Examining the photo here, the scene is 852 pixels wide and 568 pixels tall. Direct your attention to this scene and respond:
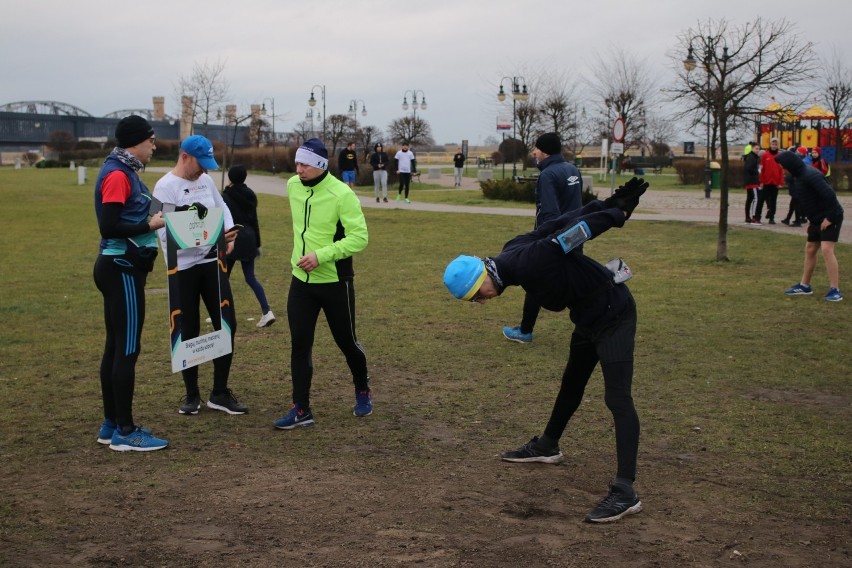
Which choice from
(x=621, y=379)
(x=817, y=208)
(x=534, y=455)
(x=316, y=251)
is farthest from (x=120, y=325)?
(x=817, y=208)

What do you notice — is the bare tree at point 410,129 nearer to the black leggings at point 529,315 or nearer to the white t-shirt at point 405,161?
the white t-shirt at point 405,161

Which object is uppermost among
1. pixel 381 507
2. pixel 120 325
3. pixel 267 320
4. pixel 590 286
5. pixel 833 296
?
pixel 590 286

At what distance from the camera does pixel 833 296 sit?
1165 cm

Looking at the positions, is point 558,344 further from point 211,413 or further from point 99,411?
point 99,411

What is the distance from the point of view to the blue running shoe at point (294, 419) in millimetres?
6547

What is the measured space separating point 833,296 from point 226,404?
8118 millimetres

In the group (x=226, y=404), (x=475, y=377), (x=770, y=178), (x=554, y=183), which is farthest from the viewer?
(x=770, y=178)

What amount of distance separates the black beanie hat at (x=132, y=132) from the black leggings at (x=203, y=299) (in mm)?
1023

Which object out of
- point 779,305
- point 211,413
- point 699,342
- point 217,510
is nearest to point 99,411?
point 211,413

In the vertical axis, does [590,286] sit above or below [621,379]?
above

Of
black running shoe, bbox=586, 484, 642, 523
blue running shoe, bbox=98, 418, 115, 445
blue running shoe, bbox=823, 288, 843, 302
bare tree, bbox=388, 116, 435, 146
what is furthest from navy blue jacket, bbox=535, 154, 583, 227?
bare tree, bbox=388, 116, 435, 146

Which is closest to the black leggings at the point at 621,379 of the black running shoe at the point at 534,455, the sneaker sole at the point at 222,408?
the black running shoe at the point at 534,455

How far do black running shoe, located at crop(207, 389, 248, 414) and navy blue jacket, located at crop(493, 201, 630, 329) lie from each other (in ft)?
9.43

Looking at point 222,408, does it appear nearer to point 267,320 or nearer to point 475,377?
point 475,377
